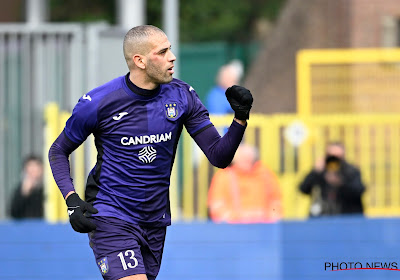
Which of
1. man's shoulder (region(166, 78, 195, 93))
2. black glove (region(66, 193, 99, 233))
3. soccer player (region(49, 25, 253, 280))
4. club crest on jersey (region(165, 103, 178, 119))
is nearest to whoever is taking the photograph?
black glove (region(66, 193, 99, 233))

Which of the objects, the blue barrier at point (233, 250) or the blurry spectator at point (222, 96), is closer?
the blue barrier at point (233, 250)

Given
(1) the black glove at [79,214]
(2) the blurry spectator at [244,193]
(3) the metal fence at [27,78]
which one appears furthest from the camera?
(3) the metal fence at [27,78]

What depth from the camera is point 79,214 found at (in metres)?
6.00

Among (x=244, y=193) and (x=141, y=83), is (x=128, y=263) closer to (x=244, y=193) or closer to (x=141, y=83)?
(x=141, y=83)

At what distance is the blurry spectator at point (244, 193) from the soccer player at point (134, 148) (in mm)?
3926

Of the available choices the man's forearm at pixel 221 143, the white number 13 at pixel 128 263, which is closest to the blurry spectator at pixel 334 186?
the man's forearm at pixel 221 143

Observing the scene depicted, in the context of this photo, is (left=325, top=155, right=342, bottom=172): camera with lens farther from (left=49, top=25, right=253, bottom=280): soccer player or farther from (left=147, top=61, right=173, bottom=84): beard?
(left=147, top=61, right=173, bottom=84): beard

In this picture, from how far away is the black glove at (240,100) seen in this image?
584cm

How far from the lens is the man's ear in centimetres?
612

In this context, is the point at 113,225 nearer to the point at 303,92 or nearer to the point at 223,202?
the point at 223,202

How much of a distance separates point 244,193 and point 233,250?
3.24 ft

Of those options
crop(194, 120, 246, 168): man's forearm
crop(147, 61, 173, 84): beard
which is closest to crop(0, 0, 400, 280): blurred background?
crop(194, 120, 246, 168): man's forearm

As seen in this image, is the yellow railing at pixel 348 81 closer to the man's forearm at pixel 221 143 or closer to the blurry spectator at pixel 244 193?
the blurry spectator at pixel 244 193
